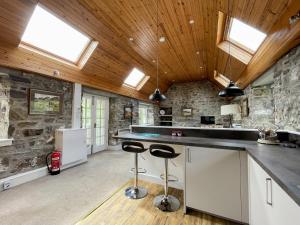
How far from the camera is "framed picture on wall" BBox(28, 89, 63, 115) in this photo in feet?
11.0

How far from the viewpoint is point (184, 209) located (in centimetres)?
214

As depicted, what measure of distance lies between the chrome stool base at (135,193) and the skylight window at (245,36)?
362 centimetres

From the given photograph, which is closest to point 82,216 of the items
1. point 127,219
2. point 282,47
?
point 127,219

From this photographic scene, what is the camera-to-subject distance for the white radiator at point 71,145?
3.78 metres

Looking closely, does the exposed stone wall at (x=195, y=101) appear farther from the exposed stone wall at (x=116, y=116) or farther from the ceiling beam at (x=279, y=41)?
the ceiling beam at (x=279, y=41)

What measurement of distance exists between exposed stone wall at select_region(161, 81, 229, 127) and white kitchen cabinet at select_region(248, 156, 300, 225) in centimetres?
730

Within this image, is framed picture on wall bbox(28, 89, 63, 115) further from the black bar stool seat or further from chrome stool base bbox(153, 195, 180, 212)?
chrome stool base bbox(153, 195, 180, 212)

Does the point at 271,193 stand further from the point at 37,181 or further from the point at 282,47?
the point at 37,181

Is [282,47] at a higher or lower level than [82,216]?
higher

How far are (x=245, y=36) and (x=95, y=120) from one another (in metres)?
5.08

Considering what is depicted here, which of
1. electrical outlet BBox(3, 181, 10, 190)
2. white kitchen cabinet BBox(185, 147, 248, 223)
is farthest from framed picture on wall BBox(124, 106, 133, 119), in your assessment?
white kitchen cabinet BBox(185, 147, 248, 223)

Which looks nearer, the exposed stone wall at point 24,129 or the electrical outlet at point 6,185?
the electrical outlet at point 6,185

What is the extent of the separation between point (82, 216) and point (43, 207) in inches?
26.9

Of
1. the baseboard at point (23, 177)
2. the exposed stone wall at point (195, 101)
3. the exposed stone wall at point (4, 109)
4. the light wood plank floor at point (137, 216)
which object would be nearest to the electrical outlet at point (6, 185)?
the baseboard at point (23, 177)
